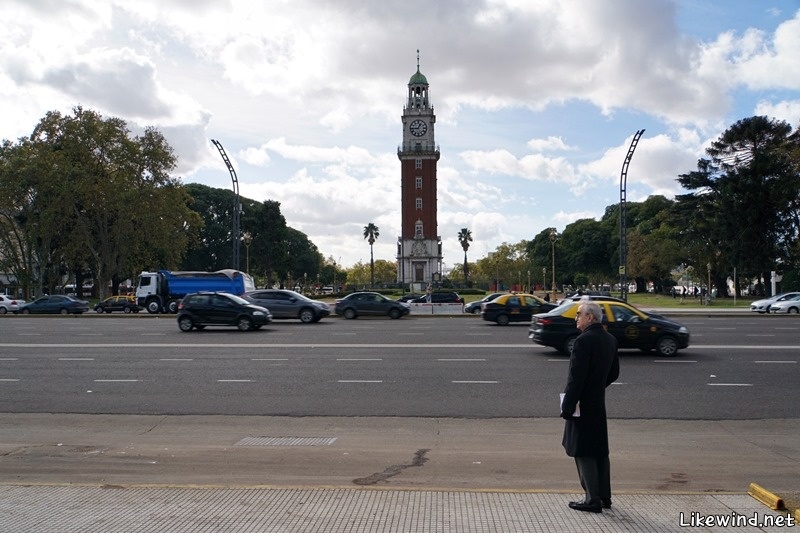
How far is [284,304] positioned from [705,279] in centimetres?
6655

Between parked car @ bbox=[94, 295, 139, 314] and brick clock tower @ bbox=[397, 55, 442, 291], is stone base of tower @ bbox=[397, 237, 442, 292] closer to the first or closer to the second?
brick clock tower @ bbox=[397, 55, 442, 291]

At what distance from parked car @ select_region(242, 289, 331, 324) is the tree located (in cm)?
4815

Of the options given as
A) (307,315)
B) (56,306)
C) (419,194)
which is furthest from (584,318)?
(419,194)

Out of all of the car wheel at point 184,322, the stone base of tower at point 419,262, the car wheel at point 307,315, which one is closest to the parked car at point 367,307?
the car wheel at point 307,315

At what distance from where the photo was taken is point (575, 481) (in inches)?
330

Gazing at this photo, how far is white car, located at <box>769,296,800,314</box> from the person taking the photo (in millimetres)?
45531

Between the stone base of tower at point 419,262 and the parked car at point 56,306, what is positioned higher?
the stone base of tower at point 419,262

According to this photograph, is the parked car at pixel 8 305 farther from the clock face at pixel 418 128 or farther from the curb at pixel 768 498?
the clock face at pixel 418 128

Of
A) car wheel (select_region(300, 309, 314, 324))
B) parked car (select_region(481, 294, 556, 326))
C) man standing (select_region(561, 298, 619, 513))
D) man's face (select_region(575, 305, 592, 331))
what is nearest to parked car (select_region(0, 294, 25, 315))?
car wheel (select_region(300, 309, 314, 324))

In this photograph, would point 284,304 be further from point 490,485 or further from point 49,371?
point 490,485

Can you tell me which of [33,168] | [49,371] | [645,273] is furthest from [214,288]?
[645,273]

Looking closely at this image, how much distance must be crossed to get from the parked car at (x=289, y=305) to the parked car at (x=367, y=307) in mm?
2964

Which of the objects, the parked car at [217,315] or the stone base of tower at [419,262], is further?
the stone base of tower at [419,262]

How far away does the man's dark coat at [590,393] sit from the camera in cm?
646
